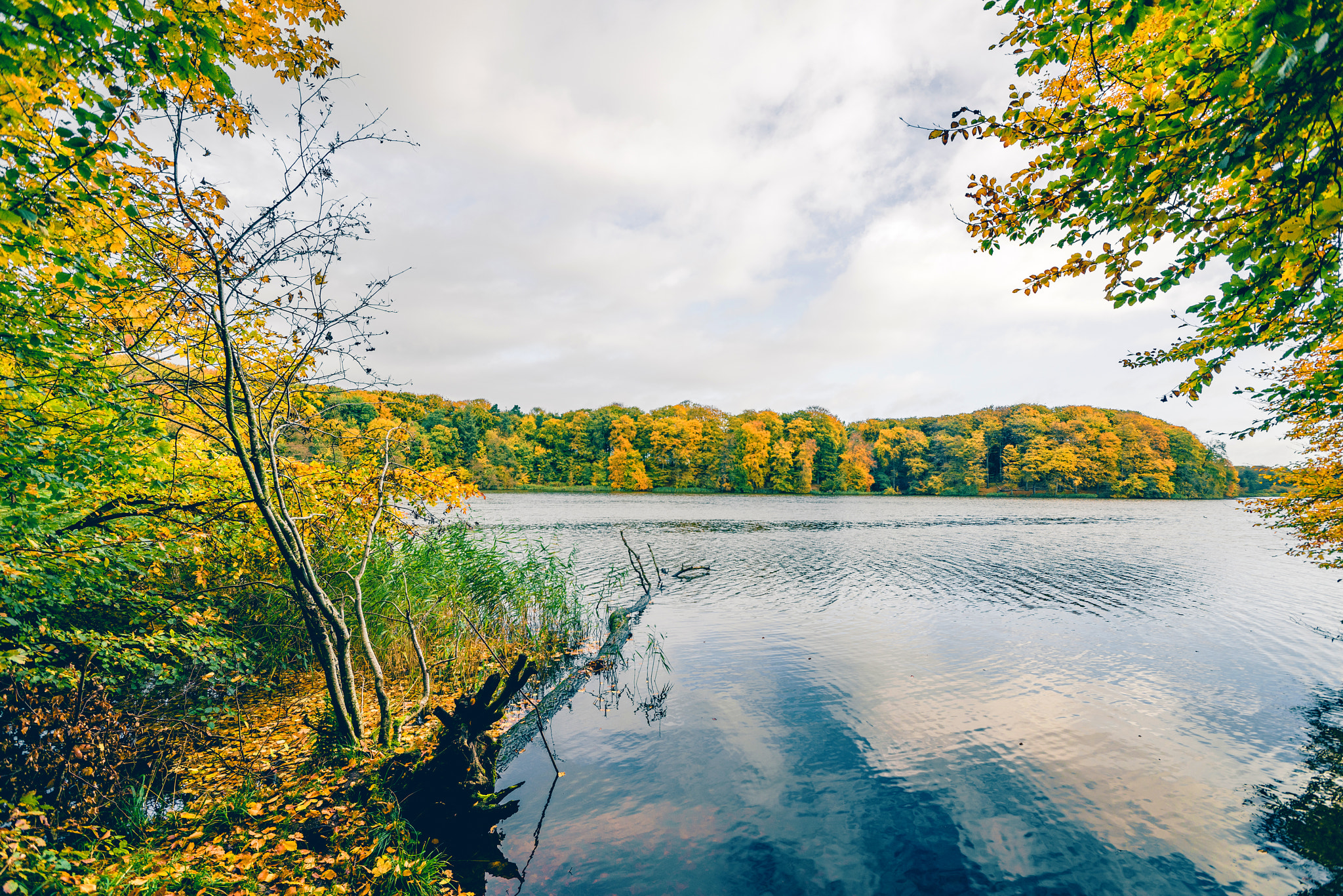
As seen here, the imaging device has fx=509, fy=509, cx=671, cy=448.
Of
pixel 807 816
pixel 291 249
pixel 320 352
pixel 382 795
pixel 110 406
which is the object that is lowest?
pixel 807 816

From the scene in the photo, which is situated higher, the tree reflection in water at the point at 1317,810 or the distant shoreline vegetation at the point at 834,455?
the distant shoreline vegetation at the point at 834,455

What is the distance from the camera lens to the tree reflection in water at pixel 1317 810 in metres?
5.73

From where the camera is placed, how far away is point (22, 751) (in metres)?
4.30

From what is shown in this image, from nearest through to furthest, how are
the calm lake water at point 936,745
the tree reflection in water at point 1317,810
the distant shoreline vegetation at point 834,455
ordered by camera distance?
the calm lake water at point 936,745 < the tree reflection in water at point 1317,810 < the distant shoreline vegetation at point 834,455

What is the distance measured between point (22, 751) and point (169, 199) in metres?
4.82

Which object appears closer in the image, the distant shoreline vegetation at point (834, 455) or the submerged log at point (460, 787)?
the submerged log at point (460, 787)

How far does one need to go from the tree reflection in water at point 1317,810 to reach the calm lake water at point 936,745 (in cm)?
16

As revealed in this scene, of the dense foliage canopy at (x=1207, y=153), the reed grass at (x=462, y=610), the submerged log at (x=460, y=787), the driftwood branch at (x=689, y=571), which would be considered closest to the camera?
the dense foliage canopy at (x=1207, y=153)

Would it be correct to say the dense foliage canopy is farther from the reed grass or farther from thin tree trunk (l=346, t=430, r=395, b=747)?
the reed grass

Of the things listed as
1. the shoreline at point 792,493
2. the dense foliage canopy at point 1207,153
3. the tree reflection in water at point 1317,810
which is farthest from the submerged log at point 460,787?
the shoreline at point 792,493

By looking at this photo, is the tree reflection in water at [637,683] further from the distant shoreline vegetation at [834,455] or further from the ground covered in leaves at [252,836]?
the distant shoreline vegetation at [834,455]

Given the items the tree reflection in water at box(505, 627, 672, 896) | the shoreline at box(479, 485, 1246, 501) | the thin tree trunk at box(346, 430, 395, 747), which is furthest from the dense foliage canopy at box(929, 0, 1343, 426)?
the shoreline at box(479, 485, 1246, 501)

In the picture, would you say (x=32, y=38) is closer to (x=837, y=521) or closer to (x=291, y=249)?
(x=291, y=249)

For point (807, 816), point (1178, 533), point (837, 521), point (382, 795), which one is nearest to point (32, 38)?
point (382, 795)
